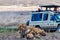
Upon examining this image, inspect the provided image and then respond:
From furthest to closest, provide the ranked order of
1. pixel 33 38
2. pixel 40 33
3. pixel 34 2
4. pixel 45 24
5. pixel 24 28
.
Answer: pixel 34 2, pixel 45 24, pixel 40 33, pixel 24 28, pixel 33 38

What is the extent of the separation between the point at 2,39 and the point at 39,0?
4797 centimetres

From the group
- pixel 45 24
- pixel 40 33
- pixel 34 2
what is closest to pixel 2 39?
pixel 40 33

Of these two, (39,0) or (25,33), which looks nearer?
(25,33)

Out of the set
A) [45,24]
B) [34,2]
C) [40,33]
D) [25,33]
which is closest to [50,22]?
[45,24]

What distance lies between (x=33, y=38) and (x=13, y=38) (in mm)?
2528

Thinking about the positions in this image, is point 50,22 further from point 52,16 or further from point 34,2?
point 34,2

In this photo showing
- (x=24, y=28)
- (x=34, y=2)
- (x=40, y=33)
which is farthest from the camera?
(x=34, y=2)

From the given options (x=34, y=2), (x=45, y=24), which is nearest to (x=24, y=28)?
(x=45, y=24)

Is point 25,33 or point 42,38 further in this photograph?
point 42,38

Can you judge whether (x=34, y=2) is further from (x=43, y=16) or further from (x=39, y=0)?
(x=43, y=16)

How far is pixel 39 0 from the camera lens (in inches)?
2518

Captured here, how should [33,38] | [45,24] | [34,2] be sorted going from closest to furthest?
[33,38] < [45,24] < [34,2]

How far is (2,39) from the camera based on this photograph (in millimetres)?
16375

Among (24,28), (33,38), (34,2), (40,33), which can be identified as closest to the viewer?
(33,38)
